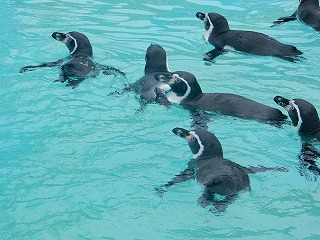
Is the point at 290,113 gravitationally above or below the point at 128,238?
above

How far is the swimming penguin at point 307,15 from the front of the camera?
7645 millimetres

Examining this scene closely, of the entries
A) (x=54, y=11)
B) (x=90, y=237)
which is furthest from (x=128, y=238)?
(x=54, y=11)

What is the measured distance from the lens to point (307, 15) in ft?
25.5

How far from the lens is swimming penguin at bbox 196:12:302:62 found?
650 centimetres

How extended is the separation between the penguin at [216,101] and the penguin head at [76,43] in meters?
1.18

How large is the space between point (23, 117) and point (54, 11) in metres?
3.63

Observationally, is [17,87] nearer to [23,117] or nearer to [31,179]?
[23,117]

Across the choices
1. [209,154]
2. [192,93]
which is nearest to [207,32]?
[192,93]

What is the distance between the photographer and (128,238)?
3.76m

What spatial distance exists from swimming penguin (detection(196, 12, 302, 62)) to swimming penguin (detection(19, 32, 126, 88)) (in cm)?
124

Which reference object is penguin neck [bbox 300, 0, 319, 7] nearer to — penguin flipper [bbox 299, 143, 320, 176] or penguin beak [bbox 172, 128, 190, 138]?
penguin flipper [bbox 299, 143, 320, 176]

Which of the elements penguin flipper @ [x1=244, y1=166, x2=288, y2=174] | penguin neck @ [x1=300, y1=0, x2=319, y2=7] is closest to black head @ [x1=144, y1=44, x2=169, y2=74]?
penguin flipper @ [x1=244, y1=166, x2=288, y2=174]

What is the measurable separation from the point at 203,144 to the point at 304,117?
97 centimetres

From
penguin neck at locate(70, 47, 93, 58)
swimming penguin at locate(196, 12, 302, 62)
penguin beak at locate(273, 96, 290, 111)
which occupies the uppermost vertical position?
swimming penguin at locate(196, 12, 302, 62)
